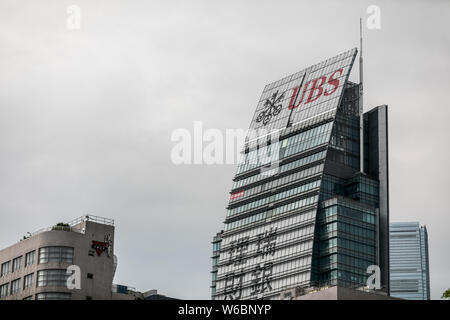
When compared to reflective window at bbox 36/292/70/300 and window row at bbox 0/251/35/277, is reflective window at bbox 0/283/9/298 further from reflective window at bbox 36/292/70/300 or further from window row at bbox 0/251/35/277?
reflective window at bbox 36/292/70/300

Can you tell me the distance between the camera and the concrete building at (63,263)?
547 ft

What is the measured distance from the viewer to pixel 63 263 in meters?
167

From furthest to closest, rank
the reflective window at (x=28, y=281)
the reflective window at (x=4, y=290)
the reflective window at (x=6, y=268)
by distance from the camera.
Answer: the reflective window at (x=6, y=268), the reflective window at (x=4, y=290), the reflective window at (x=28, y=281)

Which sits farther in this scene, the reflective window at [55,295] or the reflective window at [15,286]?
the reflective window at [15,286]

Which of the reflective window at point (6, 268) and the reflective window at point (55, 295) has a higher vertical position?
the reflective window at point (6, 268)

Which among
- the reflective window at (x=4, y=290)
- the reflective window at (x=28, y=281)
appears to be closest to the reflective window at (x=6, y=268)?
the reflective window at (x=4, y=290)

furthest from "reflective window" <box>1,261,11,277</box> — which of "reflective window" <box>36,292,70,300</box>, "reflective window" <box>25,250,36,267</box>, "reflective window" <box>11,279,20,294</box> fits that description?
"reflective window" <box>36,292,70,300</box>

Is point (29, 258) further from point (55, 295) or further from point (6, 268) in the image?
point (55, 295)

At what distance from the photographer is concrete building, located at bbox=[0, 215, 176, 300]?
167 meters

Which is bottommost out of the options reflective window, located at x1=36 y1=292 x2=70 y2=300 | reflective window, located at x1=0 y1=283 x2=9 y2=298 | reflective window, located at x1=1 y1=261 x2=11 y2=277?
reflective window, located at x1=36 y1=292 x2=70 y2=300

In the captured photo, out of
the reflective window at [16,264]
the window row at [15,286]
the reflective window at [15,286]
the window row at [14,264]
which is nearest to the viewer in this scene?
the window row at [15,286]

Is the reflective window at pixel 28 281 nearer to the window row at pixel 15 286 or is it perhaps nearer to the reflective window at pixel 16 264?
the window row at pixel 15 286
